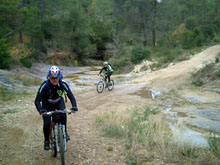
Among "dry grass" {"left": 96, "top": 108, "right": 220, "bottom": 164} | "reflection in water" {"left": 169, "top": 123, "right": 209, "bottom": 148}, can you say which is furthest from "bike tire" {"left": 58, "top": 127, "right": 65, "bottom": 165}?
"reflection in water" {"left": 169, "top": 123, "right": 209, "bottom": 148}

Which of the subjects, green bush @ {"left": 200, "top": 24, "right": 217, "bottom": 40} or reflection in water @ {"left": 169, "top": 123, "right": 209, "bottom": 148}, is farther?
green bush @ {"left": 200, "top": 24, "right": 217, "bottom": 40}

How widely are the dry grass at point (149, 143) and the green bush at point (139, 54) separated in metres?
21.3

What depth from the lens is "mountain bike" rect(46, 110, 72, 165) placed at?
415cm

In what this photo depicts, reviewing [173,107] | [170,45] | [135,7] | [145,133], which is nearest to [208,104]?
[173,107]

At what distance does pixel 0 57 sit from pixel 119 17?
39.9 m

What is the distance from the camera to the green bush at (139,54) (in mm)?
27920

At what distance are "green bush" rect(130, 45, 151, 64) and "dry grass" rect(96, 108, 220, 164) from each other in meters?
21.3

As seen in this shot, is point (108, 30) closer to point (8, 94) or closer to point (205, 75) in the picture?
point (205, 75)

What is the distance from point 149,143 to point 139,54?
23.3 m

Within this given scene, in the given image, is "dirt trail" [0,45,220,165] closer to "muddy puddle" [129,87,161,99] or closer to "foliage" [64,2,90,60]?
"muddy puddle" [129,87,161,99]

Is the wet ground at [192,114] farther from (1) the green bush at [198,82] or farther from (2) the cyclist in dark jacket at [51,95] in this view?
(2) the cyclist in dark jacket at [51,95]

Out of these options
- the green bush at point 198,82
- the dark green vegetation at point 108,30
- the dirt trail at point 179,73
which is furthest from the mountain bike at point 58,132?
the dark green vegetation at point 108,30

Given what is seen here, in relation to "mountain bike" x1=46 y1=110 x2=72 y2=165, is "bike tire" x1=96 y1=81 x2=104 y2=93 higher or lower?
higher

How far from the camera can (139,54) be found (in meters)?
27.9
